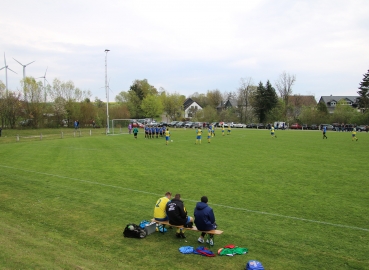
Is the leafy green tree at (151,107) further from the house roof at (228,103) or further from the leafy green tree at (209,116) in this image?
the house roof at (228,103)

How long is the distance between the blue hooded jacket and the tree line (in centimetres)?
5202

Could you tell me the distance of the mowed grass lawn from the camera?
6938 mm

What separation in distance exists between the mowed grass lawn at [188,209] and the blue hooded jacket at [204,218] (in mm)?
552

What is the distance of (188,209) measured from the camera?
418 inches

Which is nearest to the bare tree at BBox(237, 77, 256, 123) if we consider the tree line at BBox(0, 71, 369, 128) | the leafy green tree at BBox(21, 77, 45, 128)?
the tree line at BBox(0, 71, 369, 128)

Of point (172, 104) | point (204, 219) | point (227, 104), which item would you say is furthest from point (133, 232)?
point (227, 104)

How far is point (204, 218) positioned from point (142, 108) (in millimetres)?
79117

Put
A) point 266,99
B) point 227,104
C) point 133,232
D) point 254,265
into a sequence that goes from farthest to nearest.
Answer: point 227,104 < point 266,99 < point 133,232 < point 254,265

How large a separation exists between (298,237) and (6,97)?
54.7m

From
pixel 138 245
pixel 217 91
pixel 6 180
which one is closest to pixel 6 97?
pixel 6 180

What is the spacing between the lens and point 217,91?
124 meters

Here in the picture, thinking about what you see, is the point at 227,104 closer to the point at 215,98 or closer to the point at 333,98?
the point at 215,98

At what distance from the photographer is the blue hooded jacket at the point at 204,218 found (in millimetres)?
7730

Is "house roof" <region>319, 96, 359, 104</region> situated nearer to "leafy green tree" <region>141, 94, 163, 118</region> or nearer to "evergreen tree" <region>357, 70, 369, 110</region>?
"evergreen tree" <region>357, 70, 369, 110</region>
